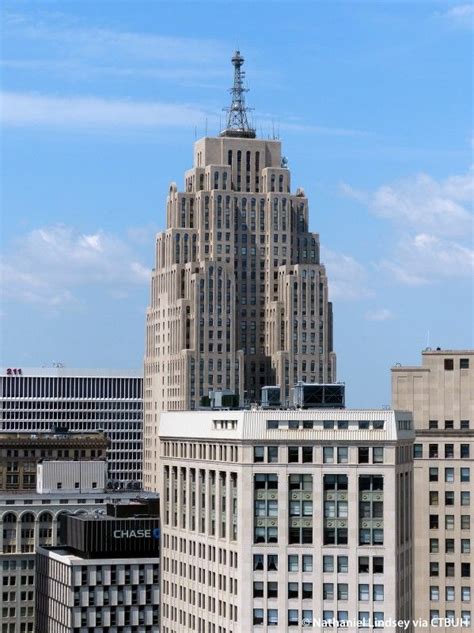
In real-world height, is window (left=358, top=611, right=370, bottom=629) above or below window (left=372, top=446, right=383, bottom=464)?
below

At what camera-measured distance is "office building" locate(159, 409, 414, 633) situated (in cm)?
16262

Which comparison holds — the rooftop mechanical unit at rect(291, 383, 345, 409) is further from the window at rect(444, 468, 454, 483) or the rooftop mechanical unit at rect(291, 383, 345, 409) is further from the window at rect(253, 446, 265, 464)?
the window at rect(253, 446, 265, 464)

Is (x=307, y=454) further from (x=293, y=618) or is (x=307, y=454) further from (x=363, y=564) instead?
(x=293, y=618)

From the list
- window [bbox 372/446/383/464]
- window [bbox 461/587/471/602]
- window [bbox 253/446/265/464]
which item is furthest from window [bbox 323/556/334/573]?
window [bbox 461/587/471/602]

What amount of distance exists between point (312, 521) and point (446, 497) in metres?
37.3

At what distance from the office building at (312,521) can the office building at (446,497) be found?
22736 millimetres

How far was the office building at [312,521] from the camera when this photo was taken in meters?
163

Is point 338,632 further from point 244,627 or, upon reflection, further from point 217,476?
point 217,476

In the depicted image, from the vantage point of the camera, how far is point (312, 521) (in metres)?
164

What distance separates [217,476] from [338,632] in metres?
24.0

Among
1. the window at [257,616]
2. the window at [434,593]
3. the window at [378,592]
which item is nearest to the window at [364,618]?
the window at [378,592]

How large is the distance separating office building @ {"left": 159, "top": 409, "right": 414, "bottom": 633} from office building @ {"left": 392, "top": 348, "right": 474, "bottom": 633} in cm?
2274

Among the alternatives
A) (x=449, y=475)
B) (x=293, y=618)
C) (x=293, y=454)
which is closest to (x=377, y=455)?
(x=293, y=454)

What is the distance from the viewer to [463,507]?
19525 centimetres
